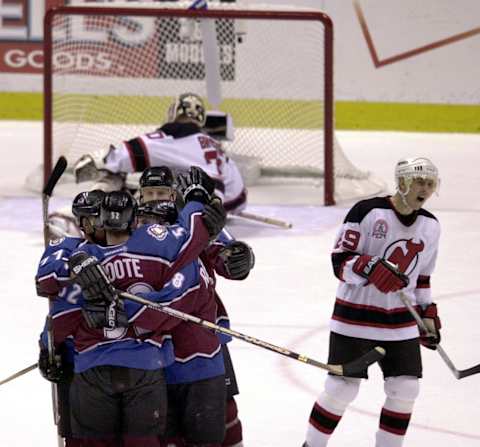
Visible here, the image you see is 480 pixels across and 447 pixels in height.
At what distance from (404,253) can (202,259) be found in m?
0.53

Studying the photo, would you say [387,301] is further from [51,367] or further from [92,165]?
[92,165]

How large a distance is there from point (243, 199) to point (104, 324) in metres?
3.85

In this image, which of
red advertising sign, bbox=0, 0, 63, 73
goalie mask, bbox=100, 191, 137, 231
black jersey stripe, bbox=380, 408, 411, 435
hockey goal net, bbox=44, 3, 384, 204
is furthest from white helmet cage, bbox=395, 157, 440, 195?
red advertising sign, bbox=0, 0, 63, 73

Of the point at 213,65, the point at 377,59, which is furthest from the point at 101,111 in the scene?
the point at 377,59

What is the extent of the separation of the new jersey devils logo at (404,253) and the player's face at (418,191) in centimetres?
9

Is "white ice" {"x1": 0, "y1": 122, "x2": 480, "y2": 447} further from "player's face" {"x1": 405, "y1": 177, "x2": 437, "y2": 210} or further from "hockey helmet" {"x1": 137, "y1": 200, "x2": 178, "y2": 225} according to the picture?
"hockey helmet" {"x1": 137, "y1": 200, "x2": 178, "y2": 225}

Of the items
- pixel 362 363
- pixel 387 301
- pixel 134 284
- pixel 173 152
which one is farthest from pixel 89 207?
pixel 173 152

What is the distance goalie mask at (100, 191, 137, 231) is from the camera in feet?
8.01

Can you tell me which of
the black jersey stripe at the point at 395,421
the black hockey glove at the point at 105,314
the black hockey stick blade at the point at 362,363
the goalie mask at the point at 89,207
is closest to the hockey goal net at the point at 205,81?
the black jersey stripe at the point at 395,421

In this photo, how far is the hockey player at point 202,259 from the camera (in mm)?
2635

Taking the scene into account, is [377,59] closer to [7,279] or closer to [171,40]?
[171,40]

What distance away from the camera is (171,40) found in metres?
8.29

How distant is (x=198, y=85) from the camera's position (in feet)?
26.8

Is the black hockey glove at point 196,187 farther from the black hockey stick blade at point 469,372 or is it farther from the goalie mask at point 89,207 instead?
the black hockey stick blade at point 469,372
